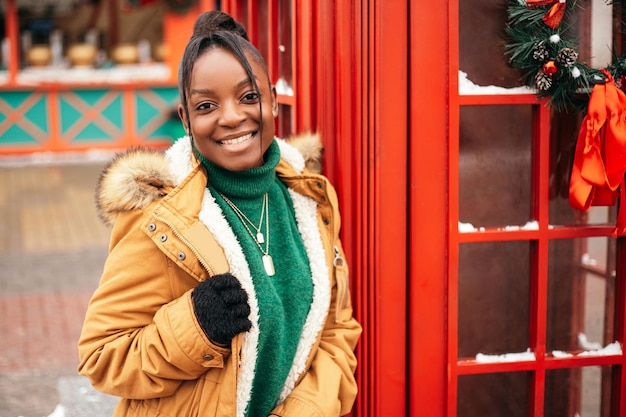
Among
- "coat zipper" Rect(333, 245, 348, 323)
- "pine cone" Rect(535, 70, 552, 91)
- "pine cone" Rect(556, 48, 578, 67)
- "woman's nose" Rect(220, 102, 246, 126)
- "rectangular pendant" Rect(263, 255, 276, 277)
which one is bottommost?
"coat zipper" Rect(333, 245, 348, 323)

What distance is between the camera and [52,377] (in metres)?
4.63

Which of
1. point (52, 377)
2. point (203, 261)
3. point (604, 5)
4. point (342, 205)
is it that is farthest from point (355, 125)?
point (52, 377)

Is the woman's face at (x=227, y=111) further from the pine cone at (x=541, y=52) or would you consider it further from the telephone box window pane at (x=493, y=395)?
the telephone box window pane at (x=493, y=395)

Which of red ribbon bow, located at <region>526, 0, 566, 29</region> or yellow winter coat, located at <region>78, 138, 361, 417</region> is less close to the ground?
red ribbon bow, located at <region>526, 0, 566, 29</region>

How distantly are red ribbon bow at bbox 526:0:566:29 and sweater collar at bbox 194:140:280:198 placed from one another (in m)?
0.94

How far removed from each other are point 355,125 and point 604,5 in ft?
3.09

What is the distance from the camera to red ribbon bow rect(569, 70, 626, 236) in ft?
7.97

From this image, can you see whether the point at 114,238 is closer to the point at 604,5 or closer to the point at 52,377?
the point at 604,5

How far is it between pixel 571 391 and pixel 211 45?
1978 millimetres

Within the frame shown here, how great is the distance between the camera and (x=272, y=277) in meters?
2.16

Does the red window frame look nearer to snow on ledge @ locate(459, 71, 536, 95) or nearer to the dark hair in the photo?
snow on ledge @ locate(459, 71, 536, 95)

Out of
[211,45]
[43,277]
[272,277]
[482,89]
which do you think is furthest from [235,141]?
[43,277]

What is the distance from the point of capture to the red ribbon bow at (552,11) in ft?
7.90

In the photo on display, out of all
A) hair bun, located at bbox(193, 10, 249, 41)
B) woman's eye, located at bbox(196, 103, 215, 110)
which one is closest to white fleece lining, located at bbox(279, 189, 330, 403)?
woman's eye, located at bbox(196, 103, 215, 110)
